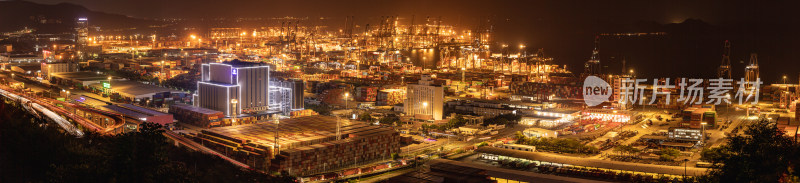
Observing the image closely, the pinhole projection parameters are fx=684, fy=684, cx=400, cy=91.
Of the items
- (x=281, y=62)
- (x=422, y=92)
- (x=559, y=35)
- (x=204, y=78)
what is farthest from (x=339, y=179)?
(x=559, y=35)

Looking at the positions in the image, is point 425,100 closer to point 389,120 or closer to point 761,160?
point 389,120

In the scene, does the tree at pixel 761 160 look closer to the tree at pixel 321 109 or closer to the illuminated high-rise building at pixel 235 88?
the illuminated high-rise building at pixel 235 88

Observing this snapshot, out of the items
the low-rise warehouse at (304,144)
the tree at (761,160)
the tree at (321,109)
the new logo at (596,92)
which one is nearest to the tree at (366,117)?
the tree at (321,109)

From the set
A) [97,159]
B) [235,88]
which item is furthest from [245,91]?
[97,159]

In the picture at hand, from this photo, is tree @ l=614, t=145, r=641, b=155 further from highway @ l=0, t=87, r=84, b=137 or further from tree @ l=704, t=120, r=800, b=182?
highway @ l=0, t=87, r=84, b=137

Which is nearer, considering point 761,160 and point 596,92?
point 761,160
